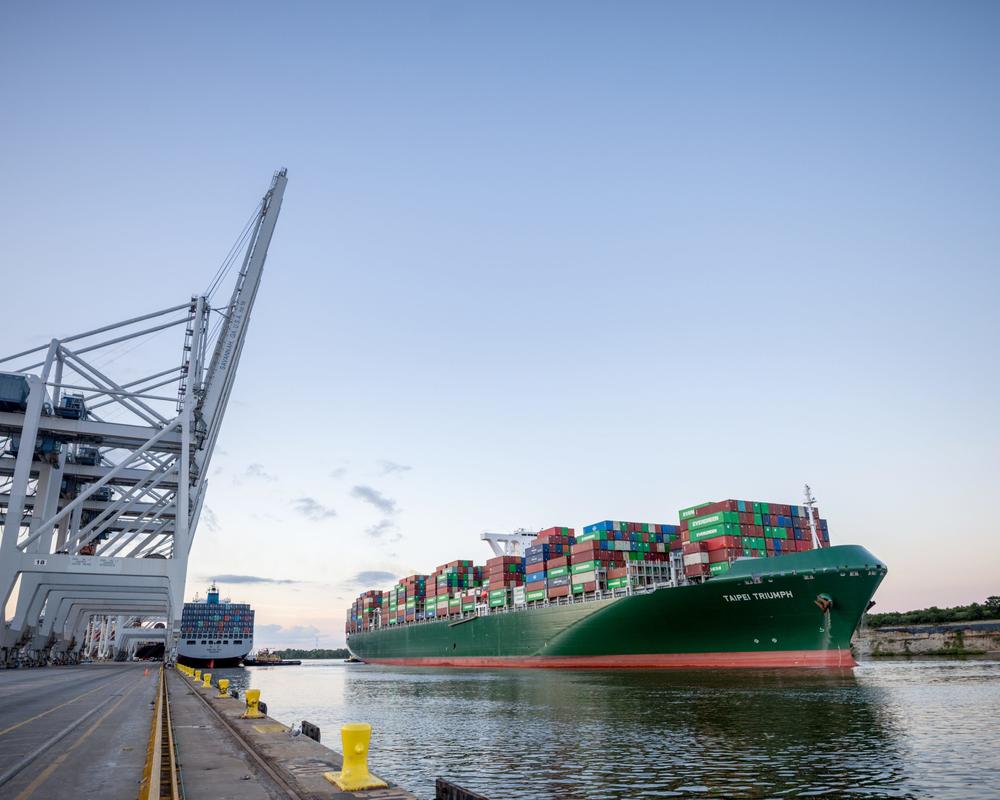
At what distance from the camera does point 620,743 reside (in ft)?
56.3

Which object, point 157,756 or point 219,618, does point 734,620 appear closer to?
point 157,756

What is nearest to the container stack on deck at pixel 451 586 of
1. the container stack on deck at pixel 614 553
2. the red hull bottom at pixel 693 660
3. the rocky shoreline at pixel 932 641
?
the red hull bottom at pixel 693 660

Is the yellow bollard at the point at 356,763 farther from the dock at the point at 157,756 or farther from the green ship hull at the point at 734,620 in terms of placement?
the green ship hull at the point at 734,620

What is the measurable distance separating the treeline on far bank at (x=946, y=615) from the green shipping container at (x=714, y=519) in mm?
73202

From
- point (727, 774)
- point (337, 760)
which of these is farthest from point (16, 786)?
point (727, 774)

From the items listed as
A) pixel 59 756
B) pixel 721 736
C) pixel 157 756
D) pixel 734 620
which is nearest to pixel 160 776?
pixel 157 756

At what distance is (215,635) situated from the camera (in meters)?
94.8

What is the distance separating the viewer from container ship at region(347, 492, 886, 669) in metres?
36.7

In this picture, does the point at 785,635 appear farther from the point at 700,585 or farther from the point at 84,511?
the point at 84,511

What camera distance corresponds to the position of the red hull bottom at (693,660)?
3703 centimetres

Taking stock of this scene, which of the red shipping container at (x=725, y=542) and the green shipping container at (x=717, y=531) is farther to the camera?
the green shipping container at (x=717, y=531)

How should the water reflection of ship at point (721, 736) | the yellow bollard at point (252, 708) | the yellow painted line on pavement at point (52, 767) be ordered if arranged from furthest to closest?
the yellow bollard at point (252, 708) → the water reflection of ship at point (721, 736) → the yellow painted line on pavement at point (52, 767)

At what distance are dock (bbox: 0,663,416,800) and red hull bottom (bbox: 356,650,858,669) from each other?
3174 cm

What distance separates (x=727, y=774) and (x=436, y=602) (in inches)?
2890
